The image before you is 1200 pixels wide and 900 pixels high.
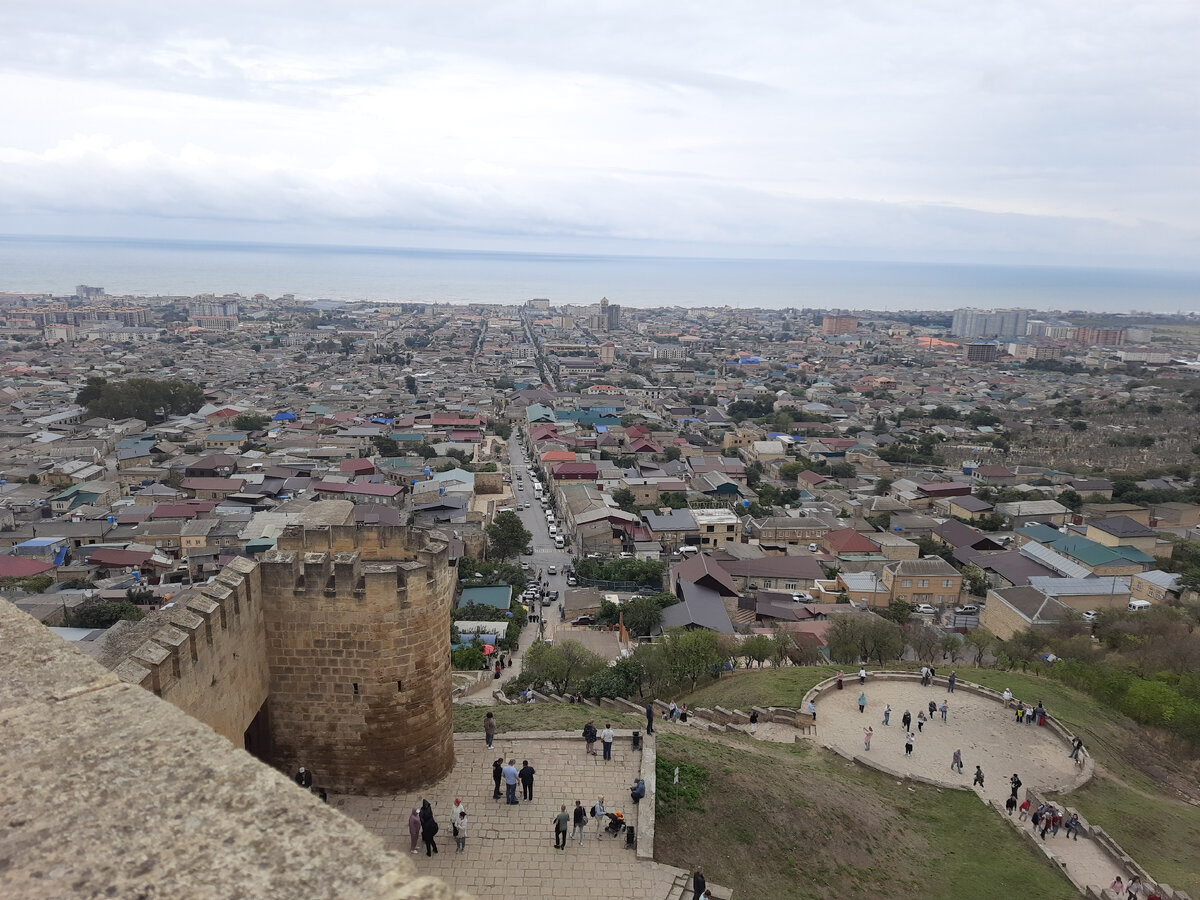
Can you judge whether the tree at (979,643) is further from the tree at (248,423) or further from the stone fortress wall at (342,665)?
the tree at (248,423)

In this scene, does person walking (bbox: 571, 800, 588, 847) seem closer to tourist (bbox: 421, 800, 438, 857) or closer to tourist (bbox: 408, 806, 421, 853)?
tourist (bbox: 421, 800, 438, 857)

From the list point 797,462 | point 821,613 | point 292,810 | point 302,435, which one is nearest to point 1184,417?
point 797,462

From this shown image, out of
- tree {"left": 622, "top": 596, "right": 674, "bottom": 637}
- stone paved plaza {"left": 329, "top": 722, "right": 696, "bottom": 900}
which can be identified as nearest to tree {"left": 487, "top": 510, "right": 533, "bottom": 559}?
tree {"left": 622, "top": 596, "right": 674, "bottom": 637}

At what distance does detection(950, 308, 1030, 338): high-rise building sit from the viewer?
6284 inches

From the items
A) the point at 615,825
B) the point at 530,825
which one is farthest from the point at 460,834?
the point at 615,825

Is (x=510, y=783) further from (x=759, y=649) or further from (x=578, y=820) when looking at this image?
(x=759, y=649)

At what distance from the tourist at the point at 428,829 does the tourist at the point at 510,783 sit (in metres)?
1.06

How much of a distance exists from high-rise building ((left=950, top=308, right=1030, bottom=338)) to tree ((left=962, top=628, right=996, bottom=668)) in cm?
15188

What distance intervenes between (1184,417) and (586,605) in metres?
71.2

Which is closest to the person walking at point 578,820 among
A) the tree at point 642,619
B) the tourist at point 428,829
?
the tourist at point 428,829

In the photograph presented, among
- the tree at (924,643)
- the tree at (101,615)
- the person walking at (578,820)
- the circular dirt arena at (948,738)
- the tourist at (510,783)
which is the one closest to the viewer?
the person walking at (578,820)

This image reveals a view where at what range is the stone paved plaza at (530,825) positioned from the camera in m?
8.10

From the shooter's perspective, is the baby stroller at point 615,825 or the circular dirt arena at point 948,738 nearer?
the baby stroller at point 615,825

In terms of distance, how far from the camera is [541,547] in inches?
1475
